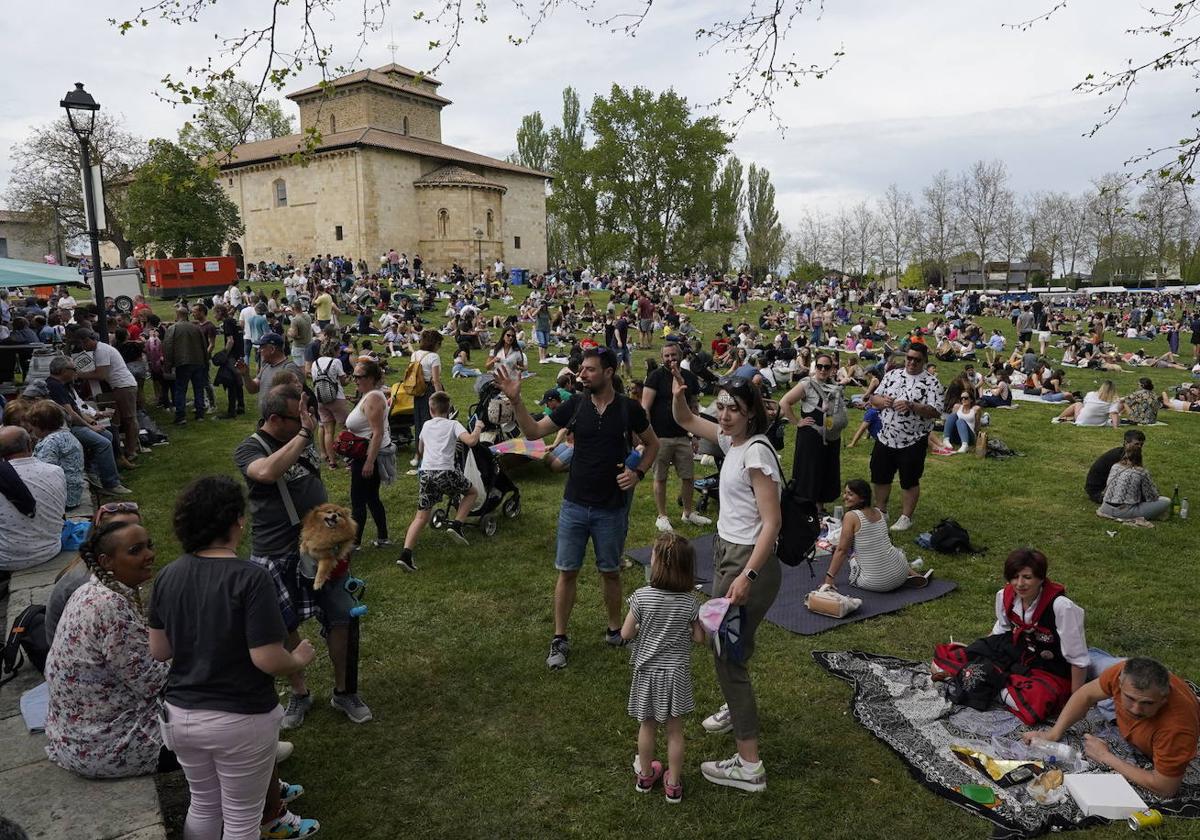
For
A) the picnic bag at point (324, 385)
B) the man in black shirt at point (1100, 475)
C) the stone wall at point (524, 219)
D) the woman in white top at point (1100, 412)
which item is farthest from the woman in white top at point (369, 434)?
the stone wall at point (524, 219)

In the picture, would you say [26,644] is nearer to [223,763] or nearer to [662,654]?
[223,763]

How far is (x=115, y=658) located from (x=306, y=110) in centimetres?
6096

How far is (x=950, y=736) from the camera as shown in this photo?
4676 millimetres

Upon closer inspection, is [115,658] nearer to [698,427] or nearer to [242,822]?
[242,822]

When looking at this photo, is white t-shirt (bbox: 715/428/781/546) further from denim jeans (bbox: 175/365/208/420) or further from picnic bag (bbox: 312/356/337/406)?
denim jeans (bbox: 175/365/208/420)

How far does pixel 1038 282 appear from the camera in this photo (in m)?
74.3

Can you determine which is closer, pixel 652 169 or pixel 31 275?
pixel 31 275

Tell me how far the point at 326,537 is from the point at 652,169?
212ft

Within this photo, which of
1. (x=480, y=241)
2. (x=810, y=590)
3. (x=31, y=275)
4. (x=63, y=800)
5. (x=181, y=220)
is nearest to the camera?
(x=63, y=800)

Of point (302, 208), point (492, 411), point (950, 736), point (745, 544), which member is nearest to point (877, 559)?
point (950, 736)

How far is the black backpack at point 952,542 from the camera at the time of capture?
7.70 metres

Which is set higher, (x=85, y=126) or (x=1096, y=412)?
(x=85, y=126)

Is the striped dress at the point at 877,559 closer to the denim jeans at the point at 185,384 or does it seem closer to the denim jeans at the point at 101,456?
the denim jeans at the point at 101,456

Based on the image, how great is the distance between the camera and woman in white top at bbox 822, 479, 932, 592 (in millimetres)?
6555
